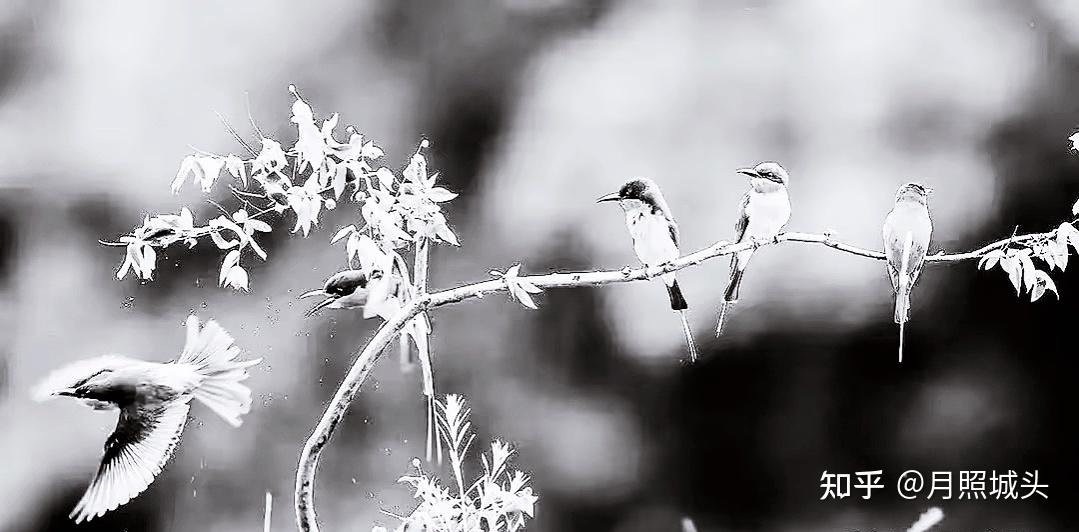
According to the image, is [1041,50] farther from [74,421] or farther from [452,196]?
[74,421]

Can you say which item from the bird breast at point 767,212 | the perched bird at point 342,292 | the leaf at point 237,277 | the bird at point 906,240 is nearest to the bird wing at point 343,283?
the perched bird at point 342,292

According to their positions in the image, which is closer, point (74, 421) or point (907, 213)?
point (74, 421)

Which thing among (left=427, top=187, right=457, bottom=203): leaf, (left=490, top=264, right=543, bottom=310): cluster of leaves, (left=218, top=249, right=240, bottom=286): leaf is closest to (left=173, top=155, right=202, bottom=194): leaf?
(left=218, top=249, right=240, bottom=286): leaf

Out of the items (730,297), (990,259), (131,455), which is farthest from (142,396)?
(990,259)

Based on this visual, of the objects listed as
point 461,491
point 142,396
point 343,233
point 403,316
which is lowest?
point 461,491

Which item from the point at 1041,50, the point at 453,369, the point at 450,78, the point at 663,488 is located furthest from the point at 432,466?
the point at 1041,50

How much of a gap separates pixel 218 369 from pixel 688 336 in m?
0.76

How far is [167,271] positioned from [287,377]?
248 millimetres

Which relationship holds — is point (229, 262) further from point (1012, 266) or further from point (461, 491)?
point (1012, 266)

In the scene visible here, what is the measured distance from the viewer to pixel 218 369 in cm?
137

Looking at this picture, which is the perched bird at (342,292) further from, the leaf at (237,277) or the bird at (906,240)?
the bird at (906,240)

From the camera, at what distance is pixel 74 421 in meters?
1.33

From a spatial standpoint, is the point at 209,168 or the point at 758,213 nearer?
the point at 209,168

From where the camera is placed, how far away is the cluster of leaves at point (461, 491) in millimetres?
1396
